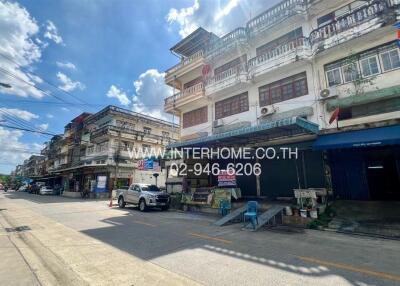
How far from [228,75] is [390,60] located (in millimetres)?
9639

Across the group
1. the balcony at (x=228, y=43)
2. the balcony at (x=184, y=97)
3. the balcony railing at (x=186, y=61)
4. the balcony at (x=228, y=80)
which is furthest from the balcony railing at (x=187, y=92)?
the balcony at (x=228, y=43)

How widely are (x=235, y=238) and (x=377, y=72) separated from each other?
10888mm

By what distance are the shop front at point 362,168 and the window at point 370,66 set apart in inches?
124

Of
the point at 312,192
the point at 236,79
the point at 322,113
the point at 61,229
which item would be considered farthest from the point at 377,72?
the point at 61,229

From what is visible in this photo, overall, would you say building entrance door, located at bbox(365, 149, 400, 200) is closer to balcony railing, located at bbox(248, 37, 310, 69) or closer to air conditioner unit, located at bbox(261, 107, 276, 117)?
air conditioner unit, located at bbox(261, 107, 276, 117)

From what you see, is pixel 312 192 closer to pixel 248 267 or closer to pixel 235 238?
pixel 235 238

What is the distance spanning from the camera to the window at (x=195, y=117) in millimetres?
20183

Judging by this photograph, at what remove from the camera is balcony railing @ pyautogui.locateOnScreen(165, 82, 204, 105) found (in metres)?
19.5

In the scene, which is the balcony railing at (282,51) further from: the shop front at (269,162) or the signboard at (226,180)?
the signboard at (226,180)

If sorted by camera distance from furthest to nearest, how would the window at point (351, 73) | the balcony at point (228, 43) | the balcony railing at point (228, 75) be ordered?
the balcony at point (228, 43), the balcony railing at point (228, 75), the window at point (351, 73)

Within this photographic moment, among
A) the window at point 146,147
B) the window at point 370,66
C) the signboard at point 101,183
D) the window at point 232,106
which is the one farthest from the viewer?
the window at point 146,147

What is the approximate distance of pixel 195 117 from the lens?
21.0m

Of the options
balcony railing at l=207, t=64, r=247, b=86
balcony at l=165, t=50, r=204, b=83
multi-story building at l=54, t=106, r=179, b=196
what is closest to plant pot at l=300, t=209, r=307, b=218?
balcony railing at l=207, t=64, r=247, b=86

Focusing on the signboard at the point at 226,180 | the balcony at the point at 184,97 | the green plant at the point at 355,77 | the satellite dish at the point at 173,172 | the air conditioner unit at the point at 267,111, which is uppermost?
the balcony at the point at 184,97
